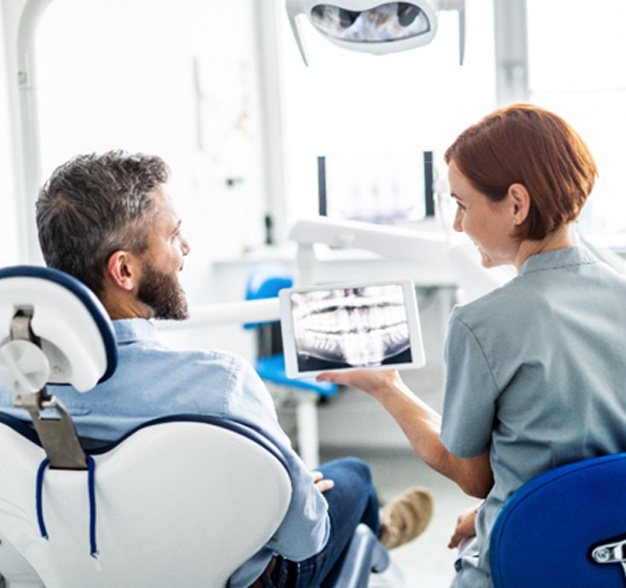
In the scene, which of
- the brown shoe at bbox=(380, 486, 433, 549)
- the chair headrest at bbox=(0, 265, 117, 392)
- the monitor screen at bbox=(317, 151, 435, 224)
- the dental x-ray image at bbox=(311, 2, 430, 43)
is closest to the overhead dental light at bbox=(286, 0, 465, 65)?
the dental x-ray image at bbox=(311, 2, 430, 43)

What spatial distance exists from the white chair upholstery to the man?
7 centimetres

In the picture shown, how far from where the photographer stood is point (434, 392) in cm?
393

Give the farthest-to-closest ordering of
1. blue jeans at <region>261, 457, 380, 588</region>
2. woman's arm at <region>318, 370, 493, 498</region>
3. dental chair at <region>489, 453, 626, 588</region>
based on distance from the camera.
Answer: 1. blue jeans at <region>261, 457, 380, 588</region>
2. woman's arm at <region>318, 370, 493, 498</region>
3. dental chair at <region>489, 453, 626, 588</region>

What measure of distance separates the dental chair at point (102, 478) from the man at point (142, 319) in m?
0.06

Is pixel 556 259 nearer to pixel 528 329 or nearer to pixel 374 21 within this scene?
pixel 528 329

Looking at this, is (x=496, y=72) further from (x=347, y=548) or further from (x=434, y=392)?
(x=347, y=548)

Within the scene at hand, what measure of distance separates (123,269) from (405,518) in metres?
1.28

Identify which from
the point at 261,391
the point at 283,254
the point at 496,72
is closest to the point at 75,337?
the point at 261,391

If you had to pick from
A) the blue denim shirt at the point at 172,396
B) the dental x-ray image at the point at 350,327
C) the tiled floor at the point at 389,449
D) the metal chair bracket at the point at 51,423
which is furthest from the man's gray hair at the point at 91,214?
the tiled floor at the point at 389,449

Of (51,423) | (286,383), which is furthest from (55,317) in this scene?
(286,383)

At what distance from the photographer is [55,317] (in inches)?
43.3

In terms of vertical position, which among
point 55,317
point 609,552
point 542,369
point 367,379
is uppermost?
point 55,317

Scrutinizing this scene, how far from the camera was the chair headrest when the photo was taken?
110 centimetres

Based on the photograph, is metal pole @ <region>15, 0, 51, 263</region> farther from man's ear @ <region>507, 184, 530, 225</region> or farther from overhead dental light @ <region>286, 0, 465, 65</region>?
man's ear @ <region>507, 184, 530, 225</region>
